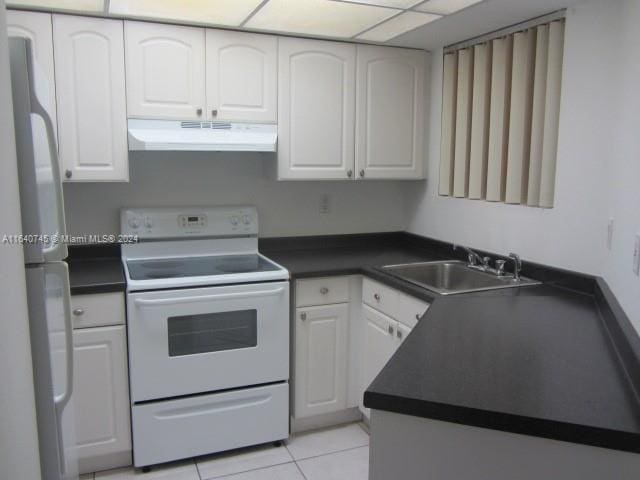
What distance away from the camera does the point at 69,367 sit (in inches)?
57.4

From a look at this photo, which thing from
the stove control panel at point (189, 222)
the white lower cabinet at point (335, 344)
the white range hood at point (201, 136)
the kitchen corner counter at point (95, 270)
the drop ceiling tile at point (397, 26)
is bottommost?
the white lower cabinet at point (335, 344)

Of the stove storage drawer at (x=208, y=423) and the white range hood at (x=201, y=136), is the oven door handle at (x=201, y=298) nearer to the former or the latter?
the stove storage drawer at (x=208, y=423)

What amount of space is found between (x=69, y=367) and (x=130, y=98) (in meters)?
1.50

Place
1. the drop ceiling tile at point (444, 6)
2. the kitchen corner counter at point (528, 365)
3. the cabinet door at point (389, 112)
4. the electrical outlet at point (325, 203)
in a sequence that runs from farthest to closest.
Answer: the electrical outlet at point (325, 203)
the cabinet door at point (389, 112)
the drop ceiling tile at point (444, 6)
the kitchen corner counter at point (528, 365)

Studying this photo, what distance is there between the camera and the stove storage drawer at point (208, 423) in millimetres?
2443

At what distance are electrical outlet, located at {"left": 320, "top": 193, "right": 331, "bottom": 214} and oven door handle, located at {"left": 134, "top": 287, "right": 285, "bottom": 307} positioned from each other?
0.87 m

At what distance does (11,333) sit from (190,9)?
1746mm

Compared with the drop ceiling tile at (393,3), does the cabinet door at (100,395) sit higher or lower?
lower

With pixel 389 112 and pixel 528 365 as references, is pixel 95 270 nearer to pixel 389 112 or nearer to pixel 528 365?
pixel 389 112

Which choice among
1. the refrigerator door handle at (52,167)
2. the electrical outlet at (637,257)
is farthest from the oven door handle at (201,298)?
the electrical outlet at (637,257)

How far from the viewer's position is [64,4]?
89.6 inches

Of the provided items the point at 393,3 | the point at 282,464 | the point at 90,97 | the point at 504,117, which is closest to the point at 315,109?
the point at 393,3

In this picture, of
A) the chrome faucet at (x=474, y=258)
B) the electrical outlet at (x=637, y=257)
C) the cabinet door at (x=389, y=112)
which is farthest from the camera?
the cabinet door at (x=389, y=112)

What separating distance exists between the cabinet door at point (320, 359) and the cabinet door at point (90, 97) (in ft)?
3.93
